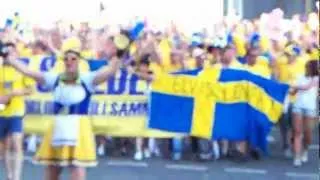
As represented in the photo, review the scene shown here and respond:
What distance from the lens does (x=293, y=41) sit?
50.9 ft

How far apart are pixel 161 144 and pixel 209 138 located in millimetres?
1260

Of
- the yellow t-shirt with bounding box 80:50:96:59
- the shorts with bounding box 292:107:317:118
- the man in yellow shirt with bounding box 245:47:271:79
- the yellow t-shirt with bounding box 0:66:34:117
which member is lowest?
the shorts with bounding box 292:107:317:118

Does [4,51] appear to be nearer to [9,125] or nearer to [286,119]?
[9,125]

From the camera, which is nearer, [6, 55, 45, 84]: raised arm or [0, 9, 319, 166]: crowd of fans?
[6, 55, 45, 84]: raised arm

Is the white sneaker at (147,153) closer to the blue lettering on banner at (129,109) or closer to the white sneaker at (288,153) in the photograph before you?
the blue lettering on banner at (129,109)

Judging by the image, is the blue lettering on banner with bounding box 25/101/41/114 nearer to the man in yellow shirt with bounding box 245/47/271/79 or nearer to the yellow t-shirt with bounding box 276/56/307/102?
the man in yellow shirt with bounding box 245/47/271/79

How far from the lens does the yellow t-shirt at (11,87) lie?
1066 centimetres

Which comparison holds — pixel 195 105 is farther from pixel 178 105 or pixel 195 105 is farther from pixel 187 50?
pixel 187 50

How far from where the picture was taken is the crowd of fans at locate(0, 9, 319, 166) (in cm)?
1348

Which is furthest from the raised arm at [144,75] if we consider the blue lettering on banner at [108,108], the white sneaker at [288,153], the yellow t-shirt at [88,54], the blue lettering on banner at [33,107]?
the white sneaker at [288,153]

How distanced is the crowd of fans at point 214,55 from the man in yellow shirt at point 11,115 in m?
1.72

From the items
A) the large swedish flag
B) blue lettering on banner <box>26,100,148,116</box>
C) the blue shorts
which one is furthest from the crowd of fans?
the blue shorts

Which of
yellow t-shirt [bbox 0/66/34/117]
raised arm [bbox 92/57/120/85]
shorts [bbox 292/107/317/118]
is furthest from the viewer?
shorts [bbox 292/107/317/118]

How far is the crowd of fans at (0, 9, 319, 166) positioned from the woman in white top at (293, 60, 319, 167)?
13 millimetres
